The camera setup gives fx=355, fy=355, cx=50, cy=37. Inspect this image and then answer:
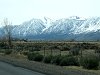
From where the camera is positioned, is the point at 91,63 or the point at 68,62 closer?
the point at 91,63

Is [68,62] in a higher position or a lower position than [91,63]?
lower

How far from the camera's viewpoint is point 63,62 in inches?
1332

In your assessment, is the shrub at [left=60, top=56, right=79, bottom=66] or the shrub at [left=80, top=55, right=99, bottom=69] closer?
the shrub at [left=80, top=55, right=99, bottom=69]

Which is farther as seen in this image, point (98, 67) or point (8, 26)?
point (8, 26)

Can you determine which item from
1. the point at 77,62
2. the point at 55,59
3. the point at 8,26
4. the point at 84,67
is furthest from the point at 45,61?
the point at 8,26

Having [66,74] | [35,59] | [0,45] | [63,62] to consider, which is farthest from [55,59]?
[0,45]

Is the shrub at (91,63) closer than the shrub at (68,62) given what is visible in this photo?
Yes

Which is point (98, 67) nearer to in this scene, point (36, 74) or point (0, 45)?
point (36, 74)

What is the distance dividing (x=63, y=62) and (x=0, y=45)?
59.7 meters

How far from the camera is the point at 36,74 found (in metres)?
22.9

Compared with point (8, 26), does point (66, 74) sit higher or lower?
lower

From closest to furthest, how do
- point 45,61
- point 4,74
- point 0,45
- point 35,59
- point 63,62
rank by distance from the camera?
point 4,74 → point 63,62 → point 45,61 → point 35,59 → point 0,45

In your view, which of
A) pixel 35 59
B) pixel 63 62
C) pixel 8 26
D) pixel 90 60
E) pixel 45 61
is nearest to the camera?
pixel 90 60

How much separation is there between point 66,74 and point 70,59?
1118cm
